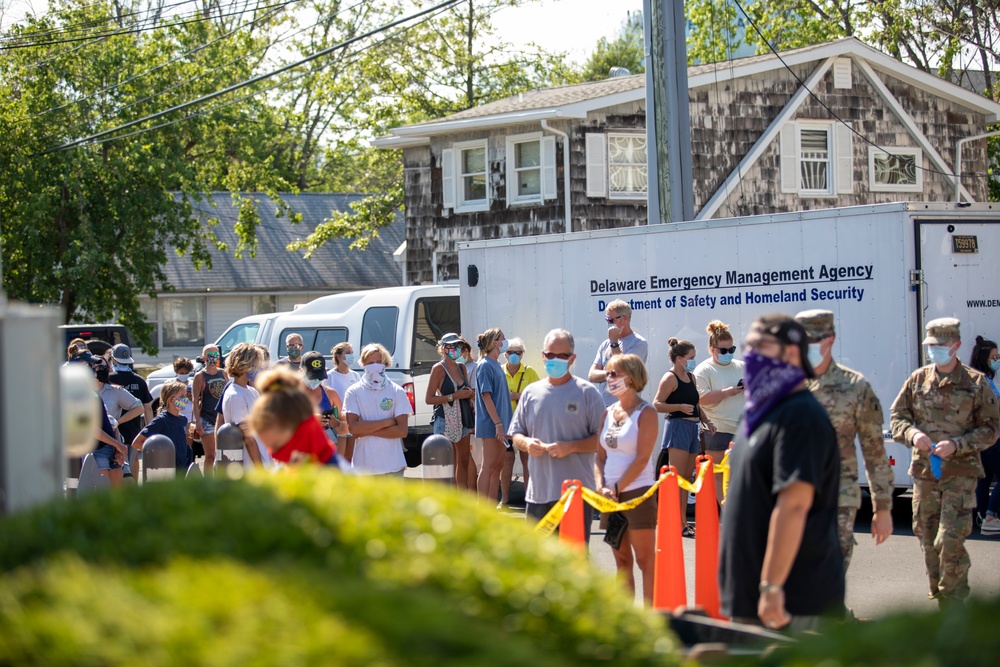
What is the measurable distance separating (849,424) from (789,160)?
2014 centimetres

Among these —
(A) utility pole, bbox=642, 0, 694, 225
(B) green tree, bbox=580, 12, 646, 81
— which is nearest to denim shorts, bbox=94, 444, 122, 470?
(A) utility pole, bbox=642, 0, 694, 225

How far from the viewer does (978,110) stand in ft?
90.3

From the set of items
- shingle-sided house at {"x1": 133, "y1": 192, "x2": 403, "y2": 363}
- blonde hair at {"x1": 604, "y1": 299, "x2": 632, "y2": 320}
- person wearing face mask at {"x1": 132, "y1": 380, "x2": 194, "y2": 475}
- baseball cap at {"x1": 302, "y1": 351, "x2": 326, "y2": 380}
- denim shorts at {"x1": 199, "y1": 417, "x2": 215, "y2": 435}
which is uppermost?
shingle-sided house at {"x1": 133, "y1": 192, "x2": 403, "y2": 363}

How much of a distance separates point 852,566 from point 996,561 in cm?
112

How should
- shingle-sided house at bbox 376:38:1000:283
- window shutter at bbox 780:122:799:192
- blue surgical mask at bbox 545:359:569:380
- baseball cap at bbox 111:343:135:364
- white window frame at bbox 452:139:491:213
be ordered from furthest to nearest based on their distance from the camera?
white window frame at bbox 452:139:491:213
window shutter at bbox 780:122:799:192
shingle-sided house at bbox 376:38:1000:283
baseball cap at bbox 111:343:135:364
blue surgical mask at bbox 545:359:569:380

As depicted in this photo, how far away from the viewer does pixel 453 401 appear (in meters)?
13.2

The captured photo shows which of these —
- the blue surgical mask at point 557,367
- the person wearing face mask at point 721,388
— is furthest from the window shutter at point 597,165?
the blue surgical mask at point 557,367

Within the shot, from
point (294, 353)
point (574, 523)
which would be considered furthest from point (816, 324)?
point (294, 353)

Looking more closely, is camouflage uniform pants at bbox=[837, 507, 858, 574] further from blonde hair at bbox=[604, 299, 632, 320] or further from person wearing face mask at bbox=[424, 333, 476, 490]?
person wearing face mask at bbox=[424, 333, 476, 490]

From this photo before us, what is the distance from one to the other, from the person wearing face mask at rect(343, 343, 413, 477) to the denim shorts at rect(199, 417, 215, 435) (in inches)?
130

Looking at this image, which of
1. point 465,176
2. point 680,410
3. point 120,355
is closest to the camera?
point 680,410

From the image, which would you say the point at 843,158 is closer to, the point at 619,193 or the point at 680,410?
the point at 619,193

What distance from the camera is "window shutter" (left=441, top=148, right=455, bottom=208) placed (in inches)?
1080

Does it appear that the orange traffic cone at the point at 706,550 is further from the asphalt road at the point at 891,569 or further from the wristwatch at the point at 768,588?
the wristwatch at the point at 768,588
